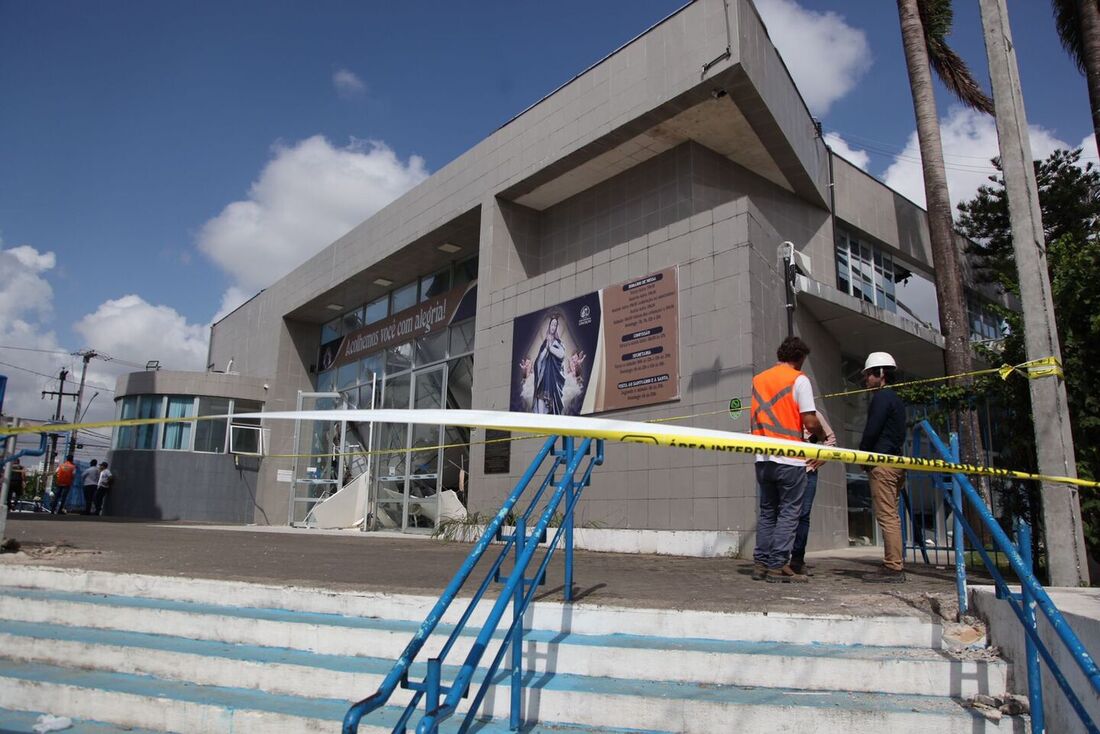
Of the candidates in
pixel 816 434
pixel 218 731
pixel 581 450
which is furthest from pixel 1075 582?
pixel 218 731

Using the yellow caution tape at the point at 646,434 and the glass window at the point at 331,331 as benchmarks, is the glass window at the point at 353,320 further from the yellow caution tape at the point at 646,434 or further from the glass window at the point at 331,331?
the yellow caution tape at the point at 646,434

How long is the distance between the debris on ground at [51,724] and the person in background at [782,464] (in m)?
4.44

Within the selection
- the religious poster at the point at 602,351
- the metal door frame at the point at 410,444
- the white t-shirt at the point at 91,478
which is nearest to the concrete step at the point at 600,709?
the religious poster at the point at 602,351

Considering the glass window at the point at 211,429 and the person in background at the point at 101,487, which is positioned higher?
the glass window at the point at 211,429

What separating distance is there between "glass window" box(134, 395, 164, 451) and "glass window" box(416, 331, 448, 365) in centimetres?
1109

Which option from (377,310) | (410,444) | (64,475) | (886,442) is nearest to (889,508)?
(886,442)

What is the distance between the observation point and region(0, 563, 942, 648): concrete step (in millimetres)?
3844

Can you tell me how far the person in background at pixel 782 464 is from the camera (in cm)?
541

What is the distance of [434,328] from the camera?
52.9ft

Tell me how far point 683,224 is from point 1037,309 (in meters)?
5.14

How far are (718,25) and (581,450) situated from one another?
8.28m

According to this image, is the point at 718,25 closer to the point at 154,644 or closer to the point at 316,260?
the point at 154,644

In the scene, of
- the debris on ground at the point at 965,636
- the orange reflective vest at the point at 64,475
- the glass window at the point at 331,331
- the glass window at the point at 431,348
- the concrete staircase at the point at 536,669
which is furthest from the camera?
the glass window at the point at 331,331

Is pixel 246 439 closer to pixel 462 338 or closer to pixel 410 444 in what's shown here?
pixel 410 444
